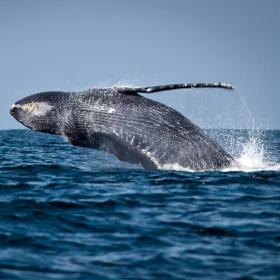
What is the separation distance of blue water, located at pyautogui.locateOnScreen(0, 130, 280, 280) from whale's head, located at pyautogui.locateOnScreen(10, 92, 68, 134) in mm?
1878

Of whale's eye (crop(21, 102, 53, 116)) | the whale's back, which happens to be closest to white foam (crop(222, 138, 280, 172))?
the whale's back

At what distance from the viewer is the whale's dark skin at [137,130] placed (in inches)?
536

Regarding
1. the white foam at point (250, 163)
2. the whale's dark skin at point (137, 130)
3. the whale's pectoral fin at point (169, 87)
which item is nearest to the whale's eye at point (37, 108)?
the whale's dark skin at point (137, 130)

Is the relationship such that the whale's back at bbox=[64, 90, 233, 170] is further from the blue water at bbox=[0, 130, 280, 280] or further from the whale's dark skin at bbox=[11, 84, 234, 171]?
the blue water at bbox=[0, 130, 280, 280]

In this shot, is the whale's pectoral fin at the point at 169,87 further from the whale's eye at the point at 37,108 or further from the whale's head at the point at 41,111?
the whale's eye at the point at 37,108

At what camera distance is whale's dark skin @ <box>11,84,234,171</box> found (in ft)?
44.7

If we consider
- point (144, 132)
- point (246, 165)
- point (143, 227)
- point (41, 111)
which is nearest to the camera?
point (143, 227)

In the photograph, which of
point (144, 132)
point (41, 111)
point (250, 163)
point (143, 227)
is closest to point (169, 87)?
point (144, 132)

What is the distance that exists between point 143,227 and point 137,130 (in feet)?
17.5

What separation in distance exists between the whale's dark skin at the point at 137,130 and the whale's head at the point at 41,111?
3.5 inches

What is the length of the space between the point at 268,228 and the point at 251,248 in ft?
3.61

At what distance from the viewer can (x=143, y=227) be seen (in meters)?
8.55

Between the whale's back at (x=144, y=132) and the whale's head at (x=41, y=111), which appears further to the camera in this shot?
the whale's head at (x=41, y=111)

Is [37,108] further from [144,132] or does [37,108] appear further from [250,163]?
[250,163]
